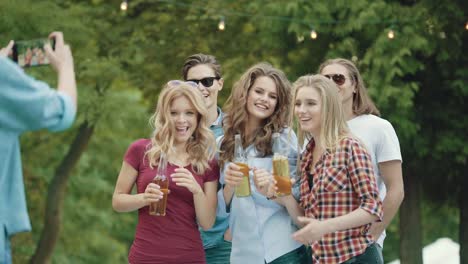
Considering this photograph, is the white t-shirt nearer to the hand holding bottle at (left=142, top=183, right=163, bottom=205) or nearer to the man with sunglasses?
the man with sunglasses

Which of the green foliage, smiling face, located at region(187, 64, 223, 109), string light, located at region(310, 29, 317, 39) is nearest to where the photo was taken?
smiling face, located at region(187, 64, 223, 109)

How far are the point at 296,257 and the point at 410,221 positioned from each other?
30.3ft

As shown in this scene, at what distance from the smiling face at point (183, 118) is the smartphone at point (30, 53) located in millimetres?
1436

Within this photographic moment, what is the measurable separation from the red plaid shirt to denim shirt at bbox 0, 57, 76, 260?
1.53 metres

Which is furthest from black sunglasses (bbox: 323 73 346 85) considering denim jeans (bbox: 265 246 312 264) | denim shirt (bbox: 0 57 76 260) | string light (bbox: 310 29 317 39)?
string light (bbox: 310 29 317 39)

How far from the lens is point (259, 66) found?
533 cm

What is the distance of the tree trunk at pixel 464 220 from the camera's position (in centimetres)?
1380

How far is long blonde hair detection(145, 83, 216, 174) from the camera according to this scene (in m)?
4.95

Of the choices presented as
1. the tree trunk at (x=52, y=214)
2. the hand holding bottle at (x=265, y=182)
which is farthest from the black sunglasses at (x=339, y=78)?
the tree trunk at (x=52, y=214)

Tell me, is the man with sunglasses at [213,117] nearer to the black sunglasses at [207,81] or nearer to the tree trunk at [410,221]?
the black sunglasses at [207,81]

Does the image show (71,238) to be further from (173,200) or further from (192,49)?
(173,200)

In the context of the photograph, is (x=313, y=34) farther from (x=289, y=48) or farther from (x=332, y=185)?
(x=332, y=185)

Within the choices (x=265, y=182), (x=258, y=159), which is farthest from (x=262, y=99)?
(x=265, y=182)

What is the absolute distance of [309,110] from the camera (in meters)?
4.73
